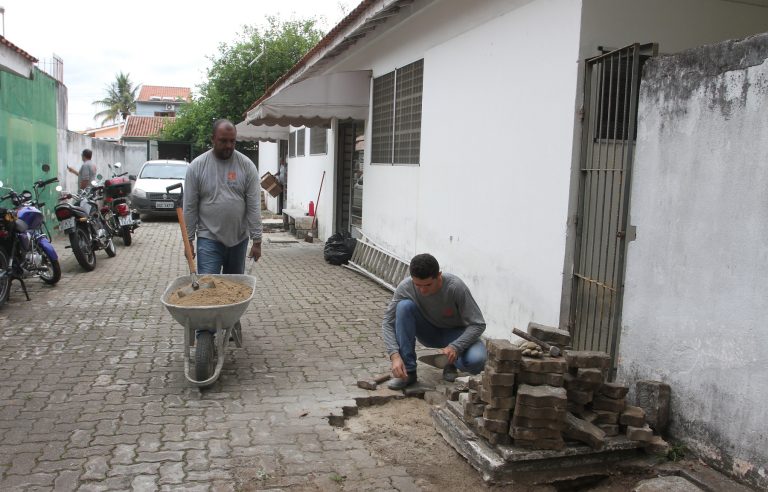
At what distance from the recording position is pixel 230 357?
5508 millimetres

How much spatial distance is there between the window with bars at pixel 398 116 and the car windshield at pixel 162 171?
923cm

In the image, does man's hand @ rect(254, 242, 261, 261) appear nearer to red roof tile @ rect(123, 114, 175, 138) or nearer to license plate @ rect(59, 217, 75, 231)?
license plate @ rect(59, 217, 75, 231)

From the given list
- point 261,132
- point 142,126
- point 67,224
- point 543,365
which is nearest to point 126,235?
point 67,224

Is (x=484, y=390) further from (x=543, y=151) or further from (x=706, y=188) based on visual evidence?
(x=543, y=151)

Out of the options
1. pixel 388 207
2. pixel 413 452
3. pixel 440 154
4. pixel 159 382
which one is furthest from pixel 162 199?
pixel 413 452

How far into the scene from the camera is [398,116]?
9.12 meters

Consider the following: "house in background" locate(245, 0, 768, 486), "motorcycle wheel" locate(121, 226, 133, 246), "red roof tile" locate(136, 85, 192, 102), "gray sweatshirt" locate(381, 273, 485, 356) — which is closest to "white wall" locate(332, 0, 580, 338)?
"house in background" locate(245, 0, 768, 486)

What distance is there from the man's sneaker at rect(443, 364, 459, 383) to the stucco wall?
137 centimetres

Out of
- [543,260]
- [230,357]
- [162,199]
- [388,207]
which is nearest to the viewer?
→ [543,260]

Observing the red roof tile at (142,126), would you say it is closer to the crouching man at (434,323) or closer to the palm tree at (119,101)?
the palm tree at (119,101)

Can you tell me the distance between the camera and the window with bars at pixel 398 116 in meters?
8.45

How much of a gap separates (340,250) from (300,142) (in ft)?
22.2

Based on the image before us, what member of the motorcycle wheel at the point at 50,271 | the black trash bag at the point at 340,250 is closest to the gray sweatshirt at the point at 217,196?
the motorcycle wheel at the point at 50,271

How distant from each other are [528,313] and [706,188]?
2.20 metres
